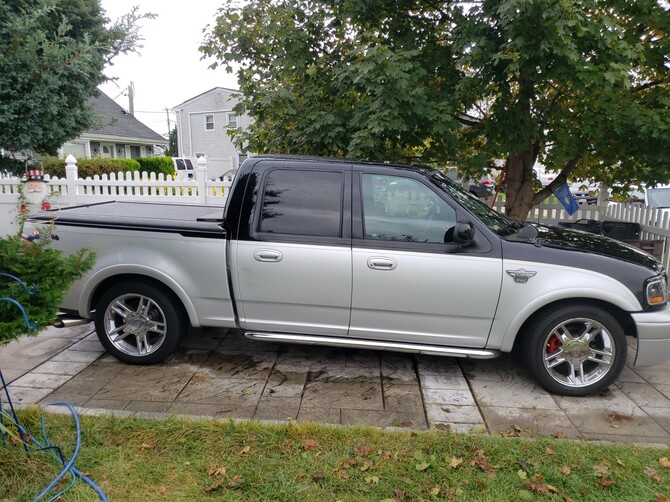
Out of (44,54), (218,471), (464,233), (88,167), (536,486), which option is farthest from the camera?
(88,167)

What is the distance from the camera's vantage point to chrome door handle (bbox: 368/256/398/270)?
4211mm

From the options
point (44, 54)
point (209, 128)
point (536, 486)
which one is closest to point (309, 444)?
point (536, 486)

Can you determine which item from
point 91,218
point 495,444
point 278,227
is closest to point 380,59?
point 278,227

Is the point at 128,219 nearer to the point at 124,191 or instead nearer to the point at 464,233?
the point at 464,233

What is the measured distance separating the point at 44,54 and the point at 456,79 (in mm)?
4653

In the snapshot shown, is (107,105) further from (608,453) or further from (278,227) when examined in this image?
(608,453)

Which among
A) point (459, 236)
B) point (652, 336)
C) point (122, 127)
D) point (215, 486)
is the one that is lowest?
point (215, 486)

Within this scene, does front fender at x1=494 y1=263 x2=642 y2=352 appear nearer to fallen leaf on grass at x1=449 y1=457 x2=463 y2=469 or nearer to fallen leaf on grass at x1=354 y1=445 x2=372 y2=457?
fallen leaf on grass at x1=449 y1=457 x2=463 y2=469

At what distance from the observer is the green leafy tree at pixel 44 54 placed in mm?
3754

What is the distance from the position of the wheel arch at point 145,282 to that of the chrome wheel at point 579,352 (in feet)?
10.2

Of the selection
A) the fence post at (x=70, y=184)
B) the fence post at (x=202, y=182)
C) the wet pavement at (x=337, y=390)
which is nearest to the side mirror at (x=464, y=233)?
the wet pavement at (x=337, y=390)

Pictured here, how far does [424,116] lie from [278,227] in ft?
7.71

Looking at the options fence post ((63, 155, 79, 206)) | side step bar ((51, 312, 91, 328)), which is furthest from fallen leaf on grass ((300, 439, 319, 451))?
fence post ((63, 155, 79, 206))

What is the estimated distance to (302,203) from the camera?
14.7ft
